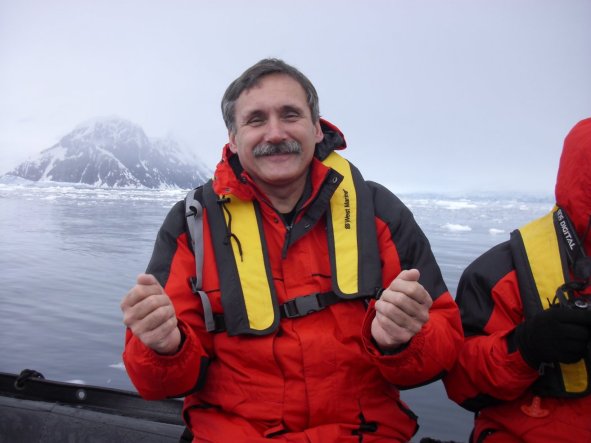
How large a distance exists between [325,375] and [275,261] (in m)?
0.44

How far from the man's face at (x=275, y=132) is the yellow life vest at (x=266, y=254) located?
0.13m

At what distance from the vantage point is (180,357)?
146 centimetres

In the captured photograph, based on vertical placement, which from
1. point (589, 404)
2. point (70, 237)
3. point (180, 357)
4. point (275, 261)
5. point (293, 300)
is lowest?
point (70, 237)

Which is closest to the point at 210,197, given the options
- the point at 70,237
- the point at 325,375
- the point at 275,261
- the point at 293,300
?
the point at 275,261

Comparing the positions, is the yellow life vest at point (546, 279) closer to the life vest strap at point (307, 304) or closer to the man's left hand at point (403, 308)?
the man's left hand at point (403, 308)

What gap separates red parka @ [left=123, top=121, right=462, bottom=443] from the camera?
1.48 m

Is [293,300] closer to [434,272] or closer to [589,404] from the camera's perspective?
[434,272]

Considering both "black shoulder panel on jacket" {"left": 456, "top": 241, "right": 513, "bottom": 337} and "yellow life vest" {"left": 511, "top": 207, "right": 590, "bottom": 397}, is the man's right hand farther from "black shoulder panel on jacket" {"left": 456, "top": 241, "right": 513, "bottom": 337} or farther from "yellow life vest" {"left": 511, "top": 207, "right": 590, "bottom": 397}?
"yellow life vest" {"left": 511, "top": 207, "right": 590, "bottom": 397}

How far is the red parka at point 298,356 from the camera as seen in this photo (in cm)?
148

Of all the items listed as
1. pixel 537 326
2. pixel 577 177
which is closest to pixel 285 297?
pixel 537 326

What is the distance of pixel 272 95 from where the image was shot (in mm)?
1777

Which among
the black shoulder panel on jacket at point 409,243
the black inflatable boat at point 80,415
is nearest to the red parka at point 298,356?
the black shoulder panel on jacket at point 409,243

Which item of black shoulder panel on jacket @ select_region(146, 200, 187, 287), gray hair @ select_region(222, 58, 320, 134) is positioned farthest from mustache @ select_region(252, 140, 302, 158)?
black shoulder panel on jacket @ select_region(146, 200, 187, 287)

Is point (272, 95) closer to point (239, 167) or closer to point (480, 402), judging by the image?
point (239, 167)
